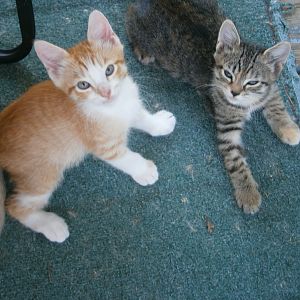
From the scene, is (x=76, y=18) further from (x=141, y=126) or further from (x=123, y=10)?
(x=141, y=126)

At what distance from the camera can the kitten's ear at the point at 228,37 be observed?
1239 mm

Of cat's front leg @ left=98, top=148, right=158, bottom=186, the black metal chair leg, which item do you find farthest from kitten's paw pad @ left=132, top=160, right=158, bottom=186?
the black metal chair leg

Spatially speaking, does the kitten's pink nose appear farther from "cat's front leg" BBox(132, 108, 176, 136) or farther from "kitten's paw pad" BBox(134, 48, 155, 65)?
"kitten's paw pad" BBox(134, 48, 155, 65)

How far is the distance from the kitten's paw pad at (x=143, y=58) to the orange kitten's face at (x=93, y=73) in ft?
1.56

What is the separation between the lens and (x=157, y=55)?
58.3 inches

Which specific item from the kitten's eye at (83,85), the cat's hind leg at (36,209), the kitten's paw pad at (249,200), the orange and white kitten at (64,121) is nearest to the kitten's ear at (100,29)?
the orange and white kitten at (64,121)

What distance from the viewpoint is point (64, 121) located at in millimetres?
1135

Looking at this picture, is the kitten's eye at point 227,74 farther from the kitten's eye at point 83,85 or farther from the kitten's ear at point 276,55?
the kitten's eye at point 83,85

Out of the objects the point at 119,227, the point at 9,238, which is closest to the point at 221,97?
the point at 119,227

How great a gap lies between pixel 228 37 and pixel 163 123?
0.38 meters

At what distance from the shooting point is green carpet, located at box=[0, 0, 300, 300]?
4.11ft

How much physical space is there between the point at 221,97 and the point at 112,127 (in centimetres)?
44

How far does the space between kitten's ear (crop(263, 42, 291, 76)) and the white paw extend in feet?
A: 2.84

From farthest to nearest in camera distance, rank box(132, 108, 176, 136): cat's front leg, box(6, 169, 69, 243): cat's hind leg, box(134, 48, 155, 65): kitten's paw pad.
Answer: box(134, 48, 155, 65): kitten's paw pad, box(132, 108, 176, 136): cat's front leg, box(6, 169, 69, 243): cat's hind leg
